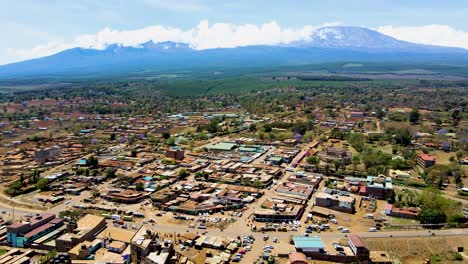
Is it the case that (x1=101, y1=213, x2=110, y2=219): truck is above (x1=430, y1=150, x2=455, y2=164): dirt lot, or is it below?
above

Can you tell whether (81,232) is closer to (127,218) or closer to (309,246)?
(127,218)

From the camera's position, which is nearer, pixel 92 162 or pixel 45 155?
pixel 92 162

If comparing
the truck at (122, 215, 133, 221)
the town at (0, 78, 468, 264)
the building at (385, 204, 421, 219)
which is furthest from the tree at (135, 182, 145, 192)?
the building at (385, 204, 421, 219)

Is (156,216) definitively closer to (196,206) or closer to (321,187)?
(196,206)

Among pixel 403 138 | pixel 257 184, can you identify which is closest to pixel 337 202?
pixel 257 184

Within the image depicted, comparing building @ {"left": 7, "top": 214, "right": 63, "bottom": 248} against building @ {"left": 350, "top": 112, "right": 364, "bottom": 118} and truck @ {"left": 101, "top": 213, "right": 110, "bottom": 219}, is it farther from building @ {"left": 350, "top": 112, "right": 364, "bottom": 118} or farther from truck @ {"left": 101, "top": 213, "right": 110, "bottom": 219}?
building @ {"left": 350, "top": 112, "right": 364, "bottom": 118}
